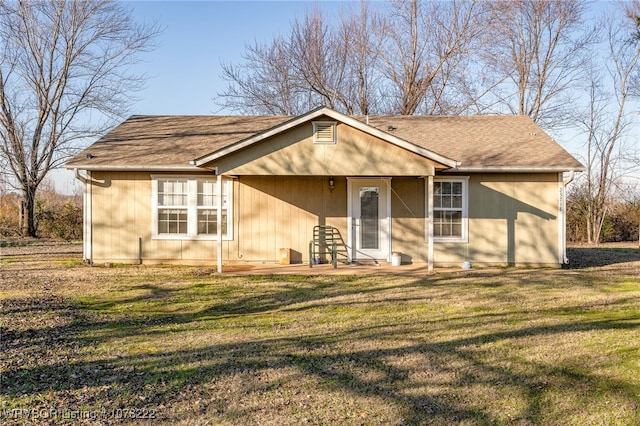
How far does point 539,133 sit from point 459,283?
245 inches

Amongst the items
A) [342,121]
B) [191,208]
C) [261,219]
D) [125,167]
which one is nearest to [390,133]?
[342,121]

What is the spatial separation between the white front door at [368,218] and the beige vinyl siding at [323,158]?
1666 mm

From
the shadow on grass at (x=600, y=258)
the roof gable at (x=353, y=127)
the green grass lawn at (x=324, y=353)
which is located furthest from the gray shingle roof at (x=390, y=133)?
the green grass lawn at (x=324, y=353)

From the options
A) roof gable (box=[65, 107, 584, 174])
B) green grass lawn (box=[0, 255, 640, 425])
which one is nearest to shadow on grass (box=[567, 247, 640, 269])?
roof gable (box=[65, 107, 584, 174])

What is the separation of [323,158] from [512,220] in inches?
199

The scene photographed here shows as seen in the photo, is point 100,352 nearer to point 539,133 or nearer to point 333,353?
point 333,353

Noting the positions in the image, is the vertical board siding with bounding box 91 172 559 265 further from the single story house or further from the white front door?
the white front door

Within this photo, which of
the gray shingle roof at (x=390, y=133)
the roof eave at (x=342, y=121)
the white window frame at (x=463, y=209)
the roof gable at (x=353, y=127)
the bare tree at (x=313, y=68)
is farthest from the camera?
the bare tree at (x=313, y=68)

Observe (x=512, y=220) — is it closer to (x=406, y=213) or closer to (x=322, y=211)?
(x=406, y=213)

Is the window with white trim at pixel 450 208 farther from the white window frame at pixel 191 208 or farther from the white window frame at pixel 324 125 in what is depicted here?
A: the white window frame at pixel 191 208

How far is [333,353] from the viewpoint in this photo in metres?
5.21

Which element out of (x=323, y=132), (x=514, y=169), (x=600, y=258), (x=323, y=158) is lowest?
(x=600, y=258)

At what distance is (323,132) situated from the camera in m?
10.9

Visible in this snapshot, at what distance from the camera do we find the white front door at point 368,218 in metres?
12.4
